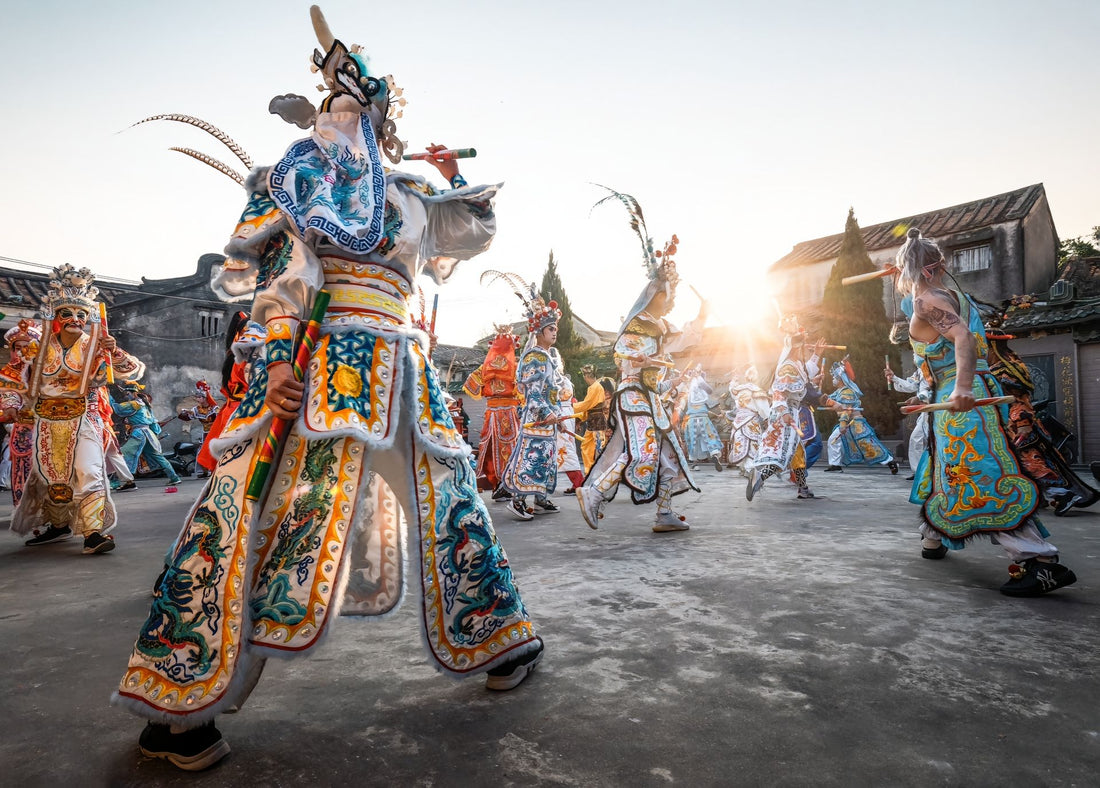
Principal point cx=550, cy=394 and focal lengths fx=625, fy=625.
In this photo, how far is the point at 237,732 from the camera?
183 centimetres

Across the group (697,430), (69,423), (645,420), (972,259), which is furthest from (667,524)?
(972,259)

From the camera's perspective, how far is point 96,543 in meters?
4.83

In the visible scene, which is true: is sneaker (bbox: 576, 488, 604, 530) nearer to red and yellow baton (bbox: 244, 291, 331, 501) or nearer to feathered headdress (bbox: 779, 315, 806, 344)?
red and yellow baton (bbox: 244, 291, 331, 501)

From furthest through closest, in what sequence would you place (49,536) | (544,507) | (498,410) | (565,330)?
(565,330)
(498,410)
(544,507)
(49,536)

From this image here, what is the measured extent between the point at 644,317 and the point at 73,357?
4758 mm

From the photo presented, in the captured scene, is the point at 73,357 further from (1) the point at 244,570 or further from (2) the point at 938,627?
(2) the point at 938,627

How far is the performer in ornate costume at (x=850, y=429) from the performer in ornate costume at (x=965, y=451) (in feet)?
29.9

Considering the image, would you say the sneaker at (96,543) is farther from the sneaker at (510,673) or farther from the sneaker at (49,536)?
the sneaker at (510,673)

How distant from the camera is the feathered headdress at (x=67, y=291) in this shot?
522 centimetres

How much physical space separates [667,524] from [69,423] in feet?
16.3

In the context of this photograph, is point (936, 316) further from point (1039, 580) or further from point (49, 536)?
point (49, 536)

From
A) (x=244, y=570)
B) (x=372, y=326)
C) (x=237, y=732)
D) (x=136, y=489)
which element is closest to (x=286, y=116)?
(x=372, y=326)

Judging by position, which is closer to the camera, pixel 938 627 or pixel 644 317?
pixel 938 627

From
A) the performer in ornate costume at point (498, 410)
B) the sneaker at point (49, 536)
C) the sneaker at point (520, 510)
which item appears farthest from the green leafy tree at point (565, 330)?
the sneaker at point (49, 536)
